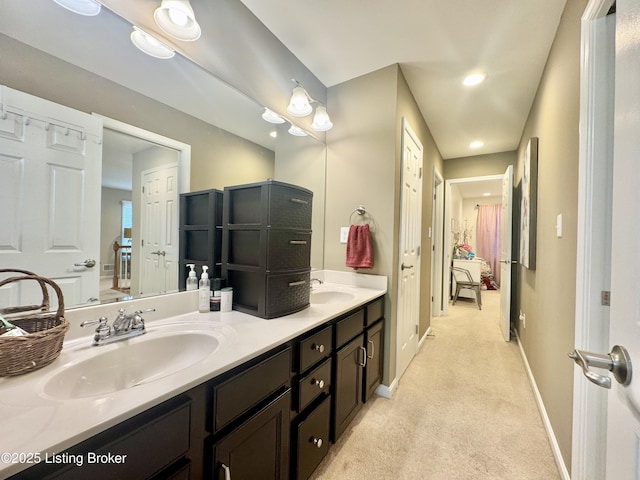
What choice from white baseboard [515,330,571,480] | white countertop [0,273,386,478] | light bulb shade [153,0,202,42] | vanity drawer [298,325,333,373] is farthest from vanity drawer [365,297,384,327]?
light bulb shade [153,0,202,42]

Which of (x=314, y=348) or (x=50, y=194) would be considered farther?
(x=314, y=348)

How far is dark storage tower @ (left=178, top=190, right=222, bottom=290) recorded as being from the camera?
1348 millimetres

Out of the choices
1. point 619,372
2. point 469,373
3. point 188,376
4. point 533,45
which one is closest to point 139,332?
point 188,376

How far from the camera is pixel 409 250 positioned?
234cm

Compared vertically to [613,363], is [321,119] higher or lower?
higher

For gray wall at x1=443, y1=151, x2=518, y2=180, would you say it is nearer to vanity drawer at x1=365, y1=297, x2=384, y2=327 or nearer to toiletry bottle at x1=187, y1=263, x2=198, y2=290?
vanity drawer at x1=365, y1=297, x2=384, y2=327

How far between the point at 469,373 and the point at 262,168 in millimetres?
2514

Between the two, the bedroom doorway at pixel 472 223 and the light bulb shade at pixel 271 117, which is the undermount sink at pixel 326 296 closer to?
the light bulb shade at pixel 271 117

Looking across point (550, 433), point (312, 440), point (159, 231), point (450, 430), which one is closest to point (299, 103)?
point (159, 231)

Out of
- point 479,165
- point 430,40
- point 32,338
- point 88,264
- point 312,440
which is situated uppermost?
point 430,40

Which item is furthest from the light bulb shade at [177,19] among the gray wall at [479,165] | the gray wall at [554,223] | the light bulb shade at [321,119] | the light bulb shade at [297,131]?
the gray wall at [479,165]

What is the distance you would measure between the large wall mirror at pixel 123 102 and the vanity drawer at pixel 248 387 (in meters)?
0.66

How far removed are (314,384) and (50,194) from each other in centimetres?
128

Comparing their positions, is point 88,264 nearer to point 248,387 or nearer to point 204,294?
point 204,294
